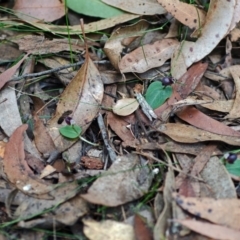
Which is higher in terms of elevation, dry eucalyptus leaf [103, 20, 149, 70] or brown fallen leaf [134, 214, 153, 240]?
dry eucalyptus leaf [103, 20, 149, 70]

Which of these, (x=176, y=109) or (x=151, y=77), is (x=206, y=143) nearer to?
(x=176, y=109)

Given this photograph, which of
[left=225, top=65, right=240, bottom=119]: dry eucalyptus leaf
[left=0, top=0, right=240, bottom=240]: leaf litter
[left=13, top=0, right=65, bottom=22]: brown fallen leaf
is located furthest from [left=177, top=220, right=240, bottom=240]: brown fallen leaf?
[left=13, top=0, right=65, bottom=22]: brown fallen leaf

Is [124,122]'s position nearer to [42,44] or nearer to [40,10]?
[42,44]

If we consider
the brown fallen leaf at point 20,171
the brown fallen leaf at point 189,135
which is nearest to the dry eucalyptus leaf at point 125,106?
the brown fallen leaf at point 189,135

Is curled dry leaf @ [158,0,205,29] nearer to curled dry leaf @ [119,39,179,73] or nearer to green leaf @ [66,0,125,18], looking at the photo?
curled dry leaf @ [119,39,179,73]

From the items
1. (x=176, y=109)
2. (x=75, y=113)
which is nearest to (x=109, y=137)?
(x=75, y=113)

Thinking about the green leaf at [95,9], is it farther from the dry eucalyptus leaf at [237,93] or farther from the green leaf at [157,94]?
the dry eucalyptus leaf at [237,93]

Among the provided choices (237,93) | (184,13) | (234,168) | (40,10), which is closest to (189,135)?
(234,168)
